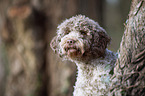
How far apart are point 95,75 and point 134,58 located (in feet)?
1.05

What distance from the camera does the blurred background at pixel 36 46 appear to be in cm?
450

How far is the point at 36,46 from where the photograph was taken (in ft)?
15.7

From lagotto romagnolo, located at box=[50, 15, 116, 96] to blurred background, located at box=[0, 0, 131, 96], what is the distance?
2.82 meters

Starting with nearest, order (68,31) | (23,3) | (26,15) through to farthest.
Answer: (68,31), (26,15), (23,3)

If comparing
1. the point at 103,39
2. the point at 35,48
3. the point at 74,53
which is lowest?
the point at 74,53

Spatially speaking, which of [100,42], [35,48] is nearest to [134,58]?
[100,42]

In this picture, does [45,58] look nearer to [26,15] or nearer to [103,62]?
[26,15]

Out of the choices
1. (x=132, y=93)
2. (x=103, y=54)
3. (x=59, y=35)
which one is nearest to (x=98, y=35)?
(x=103, y=54)

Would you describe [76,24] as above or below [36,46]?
below

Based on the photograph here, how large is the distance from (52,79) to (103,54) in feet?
11.2

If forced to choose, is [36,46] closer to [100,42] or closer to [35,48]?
[35,48]

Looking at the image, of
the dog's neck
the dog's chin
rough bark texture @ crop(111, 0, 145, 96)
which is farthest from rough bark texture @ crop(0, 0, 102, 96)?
rough bark texture @ crop(111, 0, 145, 96)

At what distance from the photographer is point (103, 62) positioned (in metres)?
1.55

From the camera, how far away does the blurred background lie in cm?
450
